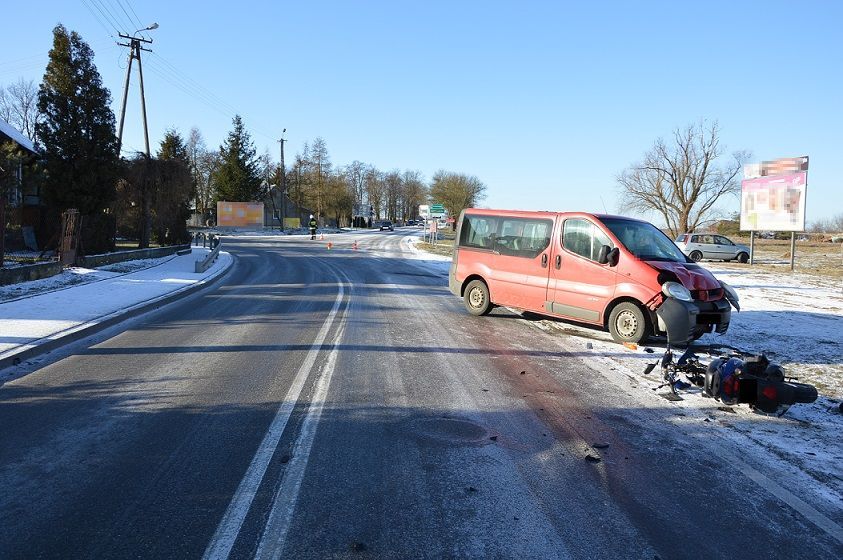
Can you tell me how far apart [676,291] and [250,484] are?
667cm

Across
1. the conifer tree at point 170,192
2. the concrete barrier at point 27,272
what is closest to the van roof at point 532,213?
the concrete barrier at point 27,272

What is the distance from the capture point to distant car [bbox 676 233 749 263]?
3172 cm

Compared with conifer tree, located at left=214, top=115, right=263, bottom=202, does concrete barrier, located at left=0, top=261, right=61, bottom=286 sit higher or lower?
lower

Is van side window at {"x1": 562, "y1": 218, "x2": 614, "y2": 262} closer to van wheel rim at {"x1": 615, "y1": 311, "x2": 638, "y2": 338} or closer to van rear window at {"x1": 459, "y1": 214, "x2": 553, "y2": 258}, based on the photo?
van rear window at {"x1": 459, "y1": 214, "x2": 553, "y2": 258}

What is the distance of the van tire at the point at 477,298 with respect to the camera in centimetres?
1141

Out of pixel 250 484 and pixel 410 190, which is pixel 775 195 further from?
pixel 410 190

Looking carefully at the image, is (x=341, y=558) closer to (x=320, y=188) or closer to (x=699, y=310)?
(x=699, y=310)

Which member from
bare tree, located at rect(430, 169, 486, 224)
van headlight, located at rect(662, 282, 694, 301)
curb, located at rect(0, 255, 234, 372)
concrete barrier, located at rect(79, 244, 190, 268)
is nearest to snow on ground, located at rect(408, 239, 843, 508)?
van headlight, located at rect(662, 282, 694, 301)

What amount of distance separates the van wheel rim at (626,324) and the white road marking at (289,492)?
5153 mm

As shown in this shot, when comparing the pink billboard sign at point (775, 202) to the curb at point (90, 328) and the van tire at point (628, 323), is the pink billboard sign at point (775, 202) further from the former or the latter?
the curb at point (90, 328)

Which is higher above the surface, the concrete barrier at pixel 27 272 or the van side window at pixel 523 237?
the van side window at pixel 523 237

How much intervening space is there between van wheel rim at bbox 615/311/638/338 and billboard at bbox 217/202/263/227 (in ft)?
213

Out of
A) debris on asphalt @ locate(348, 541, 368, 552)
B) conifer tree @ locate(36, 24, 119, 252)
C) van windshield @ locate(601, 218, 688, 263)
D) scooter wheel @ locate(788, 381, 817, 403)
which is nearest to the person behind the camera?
debris on asphalt @ locate(348, 541, 368, 552)

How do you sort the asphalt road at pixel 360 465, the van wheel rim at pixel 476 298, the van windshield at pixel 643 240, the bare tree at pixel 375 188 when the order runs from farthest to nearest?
the bare tree at pixel 375 188
the van wheel rim at pixel 476 298
the van windshield at pixel 643 240
the asphalt road at pixel 360 465
